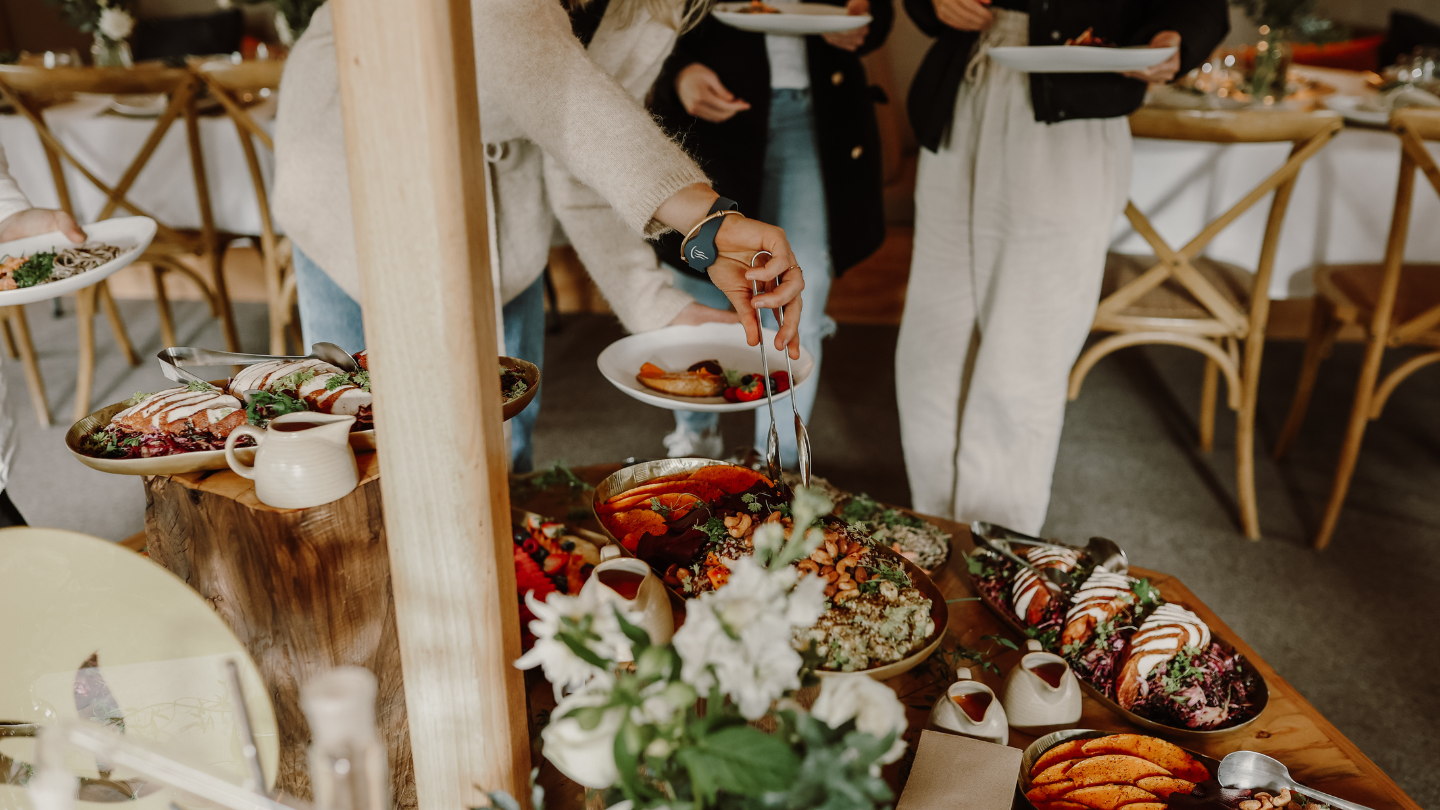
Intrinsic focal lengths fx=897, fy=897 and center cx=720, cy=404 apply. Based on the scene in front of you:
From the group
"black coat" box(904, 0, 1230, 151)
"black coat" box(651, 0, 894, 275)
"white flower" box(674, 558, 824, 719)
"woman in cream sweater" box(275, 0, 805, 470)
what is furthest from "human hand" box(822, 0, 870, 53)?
"white flower" box(674, 558, 824, 719)

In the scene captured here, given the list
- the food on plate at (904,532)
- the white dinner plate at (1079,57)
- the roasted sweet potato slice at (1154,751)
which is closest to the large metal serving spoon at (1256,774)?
the roasted sweet potato slice at (1154,751)

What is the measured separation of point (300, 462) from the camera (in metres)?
0.66

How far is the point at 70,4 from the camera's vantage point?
129 inches

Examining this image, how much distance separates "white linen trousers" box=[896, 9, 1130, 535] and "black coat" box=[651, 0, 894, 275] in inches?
5.1

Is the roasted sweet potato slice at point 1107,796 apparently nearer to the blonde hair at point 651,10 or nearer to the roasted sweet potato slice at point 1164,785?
the roasted sweet potato slice at point 1164,785

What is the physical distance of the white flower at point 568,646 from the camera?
1.58ft

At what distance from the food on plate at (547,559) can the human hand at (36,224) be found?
0.67 m

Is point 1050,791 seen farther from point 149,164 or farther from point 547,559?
point 149,164

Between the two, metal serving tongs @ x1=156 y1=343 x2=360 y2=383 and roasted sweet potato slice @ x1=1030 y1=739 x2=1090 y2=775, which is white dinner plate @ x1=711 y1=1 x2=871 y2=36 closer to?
metal serving tongs @ x1=156 y1=343 x2=360 y2=383

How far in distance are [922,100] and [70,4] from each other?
10.7 feet

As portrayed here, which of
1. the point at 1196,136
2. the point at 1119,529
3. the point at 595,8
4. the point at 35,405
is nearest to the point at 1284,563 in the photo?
the point at 1119,529

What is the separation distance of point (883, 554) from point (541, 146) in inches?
21.4

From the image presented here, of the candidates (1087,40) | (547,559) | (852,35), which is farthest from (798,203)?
(547,559)

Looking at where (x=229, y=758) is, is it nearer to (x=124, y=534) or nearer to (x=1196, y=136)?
(x=124, y=534)
